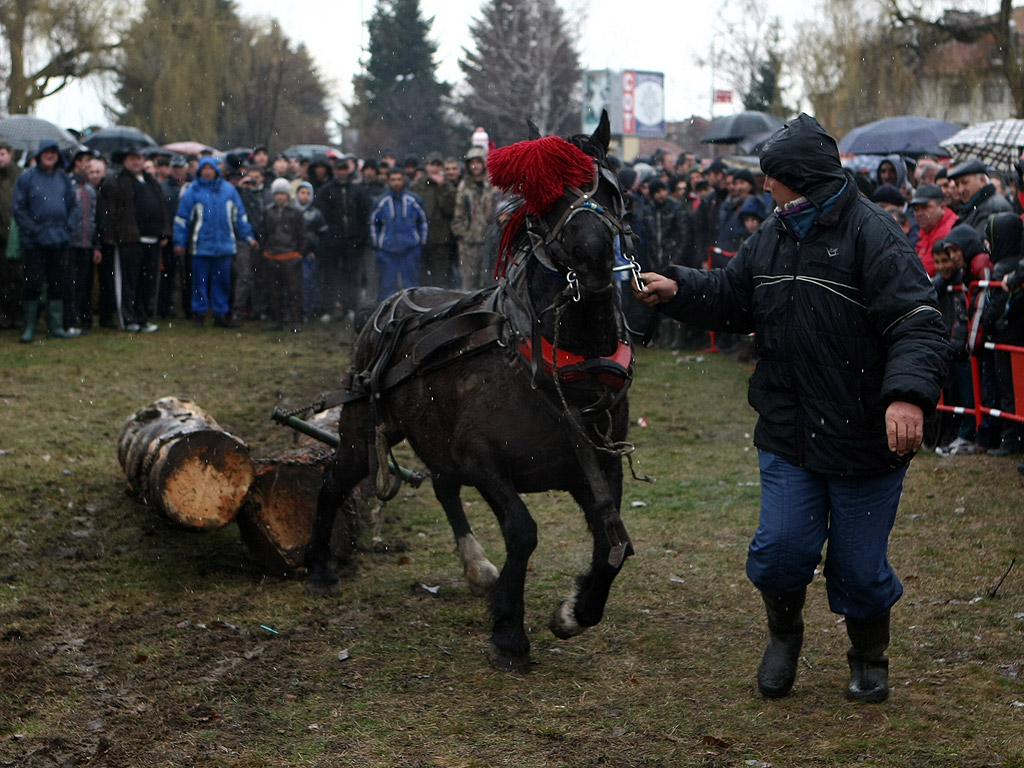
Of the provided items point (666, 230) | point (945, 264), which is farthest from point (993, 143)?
point (945, 264)

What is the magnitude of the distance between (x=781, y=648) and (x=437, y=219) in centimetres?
1258

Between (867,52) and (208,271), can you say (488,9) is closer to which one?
(867,52)

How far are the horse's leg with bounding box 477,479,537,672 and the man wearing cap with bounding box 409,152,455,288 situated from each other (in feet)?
38.3

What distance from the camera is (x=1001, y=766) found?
13.6 feet

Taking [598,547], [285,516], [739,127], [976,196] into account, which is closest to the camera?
[598,547]

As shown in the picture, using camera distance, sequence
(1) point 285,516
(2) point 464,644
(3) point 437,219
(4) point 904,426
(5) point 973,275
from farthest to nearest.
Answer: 1. (3) point 437,219
2. (5) point 973,275
3. (1) point 285,516
4. (2) point 464,644
5. (4) point 904,426

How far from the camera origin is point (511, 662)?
5.28m

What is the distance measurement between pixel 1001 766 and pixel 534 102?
48.9 meters

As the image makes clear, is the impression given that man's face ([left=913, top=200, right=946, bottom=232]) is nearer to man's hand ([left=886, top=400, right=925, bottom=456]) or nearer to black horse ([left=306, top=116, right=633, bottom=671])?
black horse ([left=306, top=116, right=633, bottom=671])

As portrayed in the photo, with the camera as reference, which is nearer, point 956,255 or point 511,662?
point 511,662

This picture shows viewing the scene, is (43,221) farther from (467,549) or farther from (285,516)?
(467,549)

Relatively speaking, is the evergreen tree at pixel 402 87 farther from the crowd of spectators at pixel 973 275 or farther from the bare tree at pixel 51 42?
the crowd of spectators at pixel 973 275

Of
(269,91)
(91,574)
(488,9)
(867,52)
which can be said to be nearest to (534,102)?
(488,9)

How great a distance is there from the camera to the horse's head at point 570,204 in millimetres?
4637
